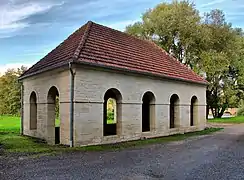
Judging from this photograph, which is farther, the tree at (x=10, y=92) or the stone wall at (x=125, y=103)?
the tree at (x=10, y=92)

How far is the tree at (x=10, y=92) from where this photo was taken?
42.6 metres

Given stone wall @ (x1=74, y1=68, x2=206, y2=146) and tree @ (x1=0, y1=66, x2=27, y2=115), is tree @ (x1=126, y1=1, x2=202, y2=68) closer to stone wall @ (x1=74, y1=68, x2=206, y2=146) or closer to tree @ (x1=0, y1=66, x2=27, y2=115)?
stone wall @ (x1=74, y1=68, x2=206, y2=146)

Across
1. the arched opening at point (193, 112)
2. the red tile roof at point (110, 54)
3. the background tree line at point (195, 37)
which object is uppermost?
the background tree line at point (195, 37)

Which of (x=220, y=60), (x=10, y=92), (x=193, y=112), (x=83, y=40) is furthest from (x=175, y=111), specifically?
(x=10, y=92)

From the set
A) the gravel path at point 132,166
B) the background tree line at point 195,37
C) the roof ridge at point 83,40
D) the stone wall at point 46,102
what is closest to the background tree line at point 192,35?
the background tree line at point 195,37

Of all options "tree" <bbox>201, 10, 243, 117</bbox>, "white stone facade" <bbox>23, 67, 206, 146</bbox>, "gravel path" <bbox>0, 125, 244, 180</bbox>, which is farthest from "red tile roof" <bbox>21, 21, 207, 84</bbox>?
"tree" <bbox>201, 10, 243, 117</bbox>

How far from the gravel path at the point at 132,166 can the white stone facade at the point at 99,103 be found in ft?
7.20

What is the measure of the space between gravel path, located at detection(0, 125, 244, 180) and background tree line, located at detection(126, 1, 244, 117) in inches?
681

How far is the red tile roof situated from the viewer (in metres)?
12.5

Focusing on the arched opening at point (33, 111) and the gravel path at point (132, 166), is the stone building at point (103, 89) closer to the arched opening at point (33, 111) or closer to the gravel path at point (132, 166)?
the arched opening at point (33, 111)

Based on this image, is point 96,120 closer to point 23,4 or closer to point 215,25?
point 23,4

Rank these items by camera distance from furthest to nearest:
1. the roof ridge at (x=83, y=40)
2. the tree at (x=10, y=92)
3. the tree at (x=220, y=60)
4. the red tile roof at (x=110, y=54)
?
the tree at (x=10, y=92)
the tree at (x=220, y=60)
the red tile roof at (x=110, y=54)
the roof ridge at (x=83, y=40)

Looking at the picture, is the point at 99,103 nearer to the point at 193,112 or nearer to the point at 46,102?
the point at 46,102

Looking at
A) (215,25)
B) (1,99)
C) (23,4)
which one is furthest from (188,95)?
(1,99)
